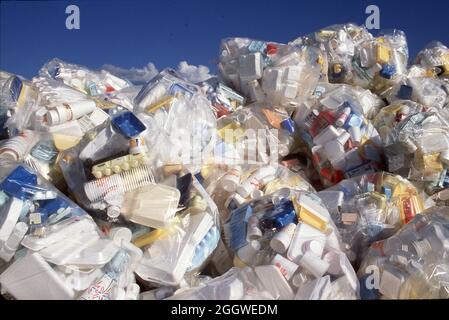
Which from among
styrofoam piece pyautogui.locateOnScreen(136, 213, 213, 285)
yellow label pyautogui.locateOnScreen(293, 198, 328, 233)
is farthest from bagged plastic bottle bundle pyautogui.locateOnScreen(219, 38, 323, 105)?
styrofoam piece pyautogui.locateOnScreen(136, 213, 213, 285)

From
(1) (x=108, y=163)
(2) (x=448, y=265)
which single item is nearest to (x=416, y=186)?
(2) (x=448, y=265)

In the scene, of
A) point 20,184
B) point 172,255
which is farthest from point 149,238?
point 20,184

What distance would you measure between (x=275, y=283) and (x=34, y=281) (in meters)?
0.68

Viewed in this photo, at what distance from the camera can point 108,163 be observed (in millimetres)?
1702

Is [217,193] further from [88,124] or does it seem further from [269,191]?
[88,124]

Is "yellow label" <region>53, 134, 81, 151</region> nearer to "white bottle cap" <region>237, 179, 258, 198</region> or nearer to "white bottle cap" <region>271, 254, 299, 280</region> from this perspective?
"white bottle cap" <region>237, 179, 258, 198</region>

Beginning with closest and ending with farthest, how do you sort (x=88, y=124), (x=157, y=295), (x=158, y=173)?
(x=157, y=295) < (x=158, y=173) < (x=88, y=124)

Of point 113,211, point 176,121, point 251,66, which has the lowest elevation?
point 113,211

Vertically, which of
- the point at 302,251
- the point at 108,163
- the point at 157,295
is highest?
the point at 108,163

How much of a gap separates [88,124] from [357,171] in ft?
3.91

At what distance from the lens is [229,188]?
2.05 metres

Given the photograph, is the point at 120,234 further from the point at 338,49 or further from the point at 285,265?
the point at 338,49

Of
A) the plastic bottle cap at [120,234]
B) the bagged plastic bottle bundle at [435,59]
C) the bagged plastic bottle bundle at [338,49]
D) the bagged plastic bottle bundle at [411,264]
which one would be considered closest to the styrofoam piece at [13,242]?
the plastic bottle cap at [120,234]

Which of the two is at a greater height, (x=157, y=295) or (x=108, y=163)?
(x=108, y=163)
